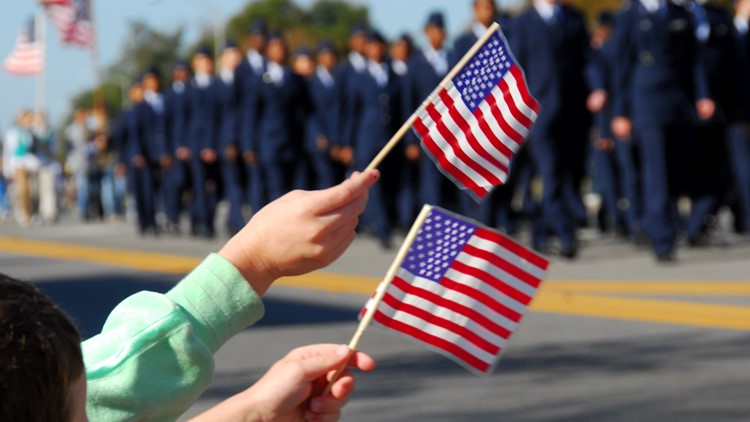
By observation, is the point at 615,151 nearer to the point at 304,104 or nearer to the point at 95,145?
the point at 304,104

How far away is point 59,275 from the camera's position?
1407 centimetres

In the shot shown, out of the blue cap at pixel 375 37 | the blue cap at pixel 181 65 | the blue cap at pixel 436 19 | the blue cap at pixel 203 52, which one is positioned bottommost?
the blue cap at pixel 181 65

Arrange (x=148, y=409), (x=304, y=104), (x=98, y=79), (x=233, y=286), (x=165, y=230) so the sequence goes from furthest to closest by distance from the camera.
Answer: (x=98, y=79) < (x=165, y=230) < (x=304, y=104) < (x=233, y=286) < (x=148, y=409)

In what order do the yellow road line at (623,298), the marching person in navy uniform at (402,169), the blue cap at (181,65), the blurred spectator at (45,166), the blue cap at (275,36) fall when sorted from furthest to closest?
1. the blurred spectator at (45,166)
2. the blue cap at (181,65)
3. the blue cap at (275,36)
4. the marching person in navy uniform at (402,169)
5. the yellow road line at (623,298)

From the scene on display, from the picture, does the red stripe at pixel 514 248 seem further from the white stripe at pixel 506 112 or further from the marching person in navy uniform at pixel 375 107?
the marching person in navy uniform at pixel 375 107


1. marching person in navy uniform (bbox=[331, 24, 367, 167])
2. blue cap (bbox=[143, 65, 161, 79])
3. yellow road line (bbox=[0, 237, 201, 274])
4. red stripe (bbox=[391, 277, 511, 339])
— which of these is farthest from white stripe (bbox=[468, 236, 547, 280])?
blue cap (bbox=[143, 65, 161, 79])

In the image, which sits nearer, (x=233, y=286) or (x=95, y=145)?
(x=233, y=286)

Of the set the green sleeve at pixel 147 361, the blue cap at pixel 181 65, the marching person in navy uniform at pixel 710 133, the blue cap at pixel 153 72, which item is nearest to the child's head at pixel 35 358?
the green sleeve at pixel 147 361

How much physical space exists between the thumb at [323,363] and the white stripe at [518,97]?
0.86 m

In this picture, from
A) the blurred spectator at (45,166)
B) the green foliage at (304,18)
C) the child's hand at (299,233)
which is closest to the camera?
the child's hand at (299,233)

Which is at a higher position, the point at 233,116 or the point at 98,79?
the point at 233,116

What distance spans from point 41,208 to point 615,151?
15.6 m

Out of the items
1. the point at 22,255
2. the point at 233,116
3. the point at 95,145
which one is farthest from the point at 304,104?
the point at 95,145

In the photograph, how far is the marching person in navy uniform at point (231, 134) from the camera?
19391mm
